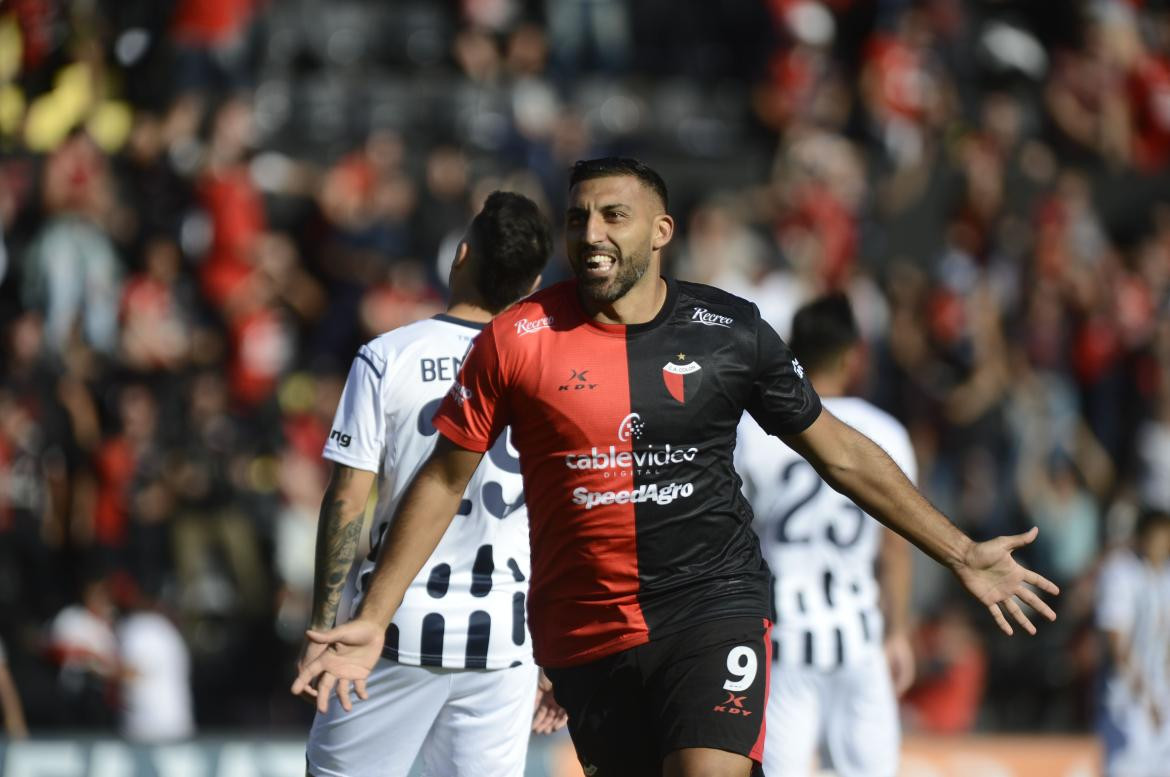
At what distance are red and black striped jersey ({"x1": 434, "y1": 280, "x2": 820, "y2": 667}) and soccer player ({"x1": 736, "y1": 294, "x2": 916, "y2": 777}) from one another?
2106 millimetres

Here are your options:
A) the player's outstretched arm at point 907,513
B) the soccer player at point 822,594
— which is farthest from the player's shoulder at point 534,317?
the soccer player at point 822,594

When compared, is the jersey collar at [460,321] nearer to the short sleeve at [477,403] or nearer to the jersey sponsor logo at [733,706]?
the short sleeve at [477,403]

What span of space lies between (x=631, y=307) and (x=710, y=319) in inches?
10.3

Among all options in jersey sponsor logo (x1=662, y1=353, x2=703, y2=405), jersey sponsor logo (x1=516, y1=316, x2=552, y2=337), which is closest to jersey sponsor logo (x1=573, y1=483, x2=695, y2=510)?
jersey sponsor logo (x1=662, y1=353, x2=703, y2=405)

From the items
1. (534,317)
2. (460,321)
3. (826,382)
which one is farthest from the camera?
(826,382)

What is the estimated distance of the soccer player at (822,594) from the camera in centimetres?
757

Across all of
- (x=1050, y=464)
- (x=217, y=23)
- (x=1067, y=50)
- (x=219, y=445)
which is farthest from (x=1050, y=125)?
(x=219, y=445)

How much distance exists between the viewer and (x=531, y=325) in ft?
17.6

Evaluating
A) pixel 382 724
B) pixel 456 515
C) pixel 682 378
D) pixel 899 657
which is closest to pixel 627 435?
pixel 682 378

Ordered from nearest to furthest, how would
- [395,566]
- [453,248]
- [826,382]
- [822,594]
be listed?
[395,566] → [822,594] → [826,382] → [453,248]

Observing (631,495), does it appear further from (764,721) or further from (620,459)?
(764,721)

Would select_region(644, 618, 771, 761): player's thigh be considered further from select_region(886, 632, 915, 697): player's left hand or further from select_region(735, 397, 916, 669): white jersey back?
select_region(886, 632, 915, 697): player's left hand

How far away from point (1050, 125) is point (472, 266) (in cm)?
1416

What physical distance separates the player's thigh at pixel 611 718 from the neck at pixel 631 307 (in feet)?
3.54
